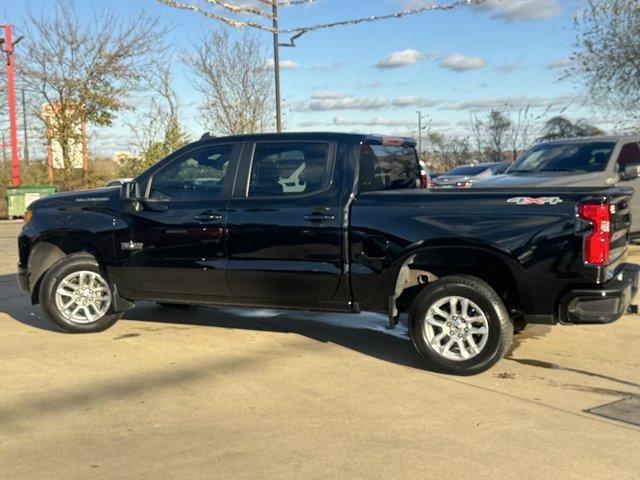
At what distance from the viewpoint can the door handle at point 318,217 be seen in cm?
553

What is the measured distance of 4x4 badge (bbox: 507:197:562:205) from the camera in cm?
491

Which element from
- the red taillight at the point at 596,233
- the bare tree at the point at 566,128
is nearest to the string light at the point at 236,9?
the red taillight at the point at 596,233

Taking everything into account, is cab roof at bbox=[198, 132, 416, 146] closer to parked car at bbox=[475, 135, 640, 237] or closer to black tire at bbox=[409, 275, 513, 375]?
black tire at bbox=[409, 275, 513, 375]

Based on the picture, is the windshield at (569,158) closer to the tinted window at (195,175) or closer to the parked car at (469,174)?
the tinted window at (195,175)

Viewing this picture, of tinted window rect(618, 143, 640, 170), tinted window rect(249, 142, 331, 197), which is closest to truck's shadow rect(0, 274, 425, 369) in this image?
tinted window rect(249, 142, 331, 197)

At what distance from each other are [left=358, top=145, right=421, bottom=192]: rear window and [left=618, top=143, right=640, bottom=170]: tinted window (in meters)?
5.08

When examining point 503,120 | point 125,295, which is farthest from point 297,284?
point 503,120

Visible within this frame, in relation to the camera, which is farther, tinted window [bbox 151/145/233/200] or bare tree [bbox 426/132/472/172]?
bare tree [bbox 426/132/472/172]

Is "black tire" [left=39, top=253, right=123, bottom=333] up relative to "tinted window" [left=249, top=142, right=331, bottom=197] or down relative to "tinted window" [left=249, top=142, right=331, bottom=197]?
down

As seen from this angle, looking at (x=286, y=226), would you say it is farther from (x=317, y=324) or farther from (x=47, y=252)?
(x=47, y=252)

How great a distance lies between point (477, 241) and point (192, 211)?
8.36 feet

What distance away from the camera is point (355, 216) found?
17.9 feet

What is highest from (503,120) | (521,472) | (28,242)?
(503,120)

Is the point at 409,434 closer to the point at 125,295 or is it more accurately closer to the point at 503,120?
the point at 125,295
